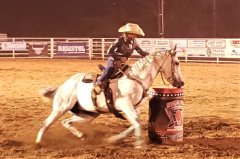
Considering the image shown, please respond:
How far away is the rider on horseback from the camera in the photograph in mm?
7188

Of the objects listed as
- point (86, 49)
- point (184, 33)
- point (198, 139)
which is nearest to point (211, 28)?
point (184, 33)

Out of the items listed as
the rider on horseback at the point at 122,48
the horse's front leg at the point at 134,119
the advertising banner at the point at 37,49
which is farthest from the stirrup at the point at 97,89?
the advertising banner at the point at 37,49

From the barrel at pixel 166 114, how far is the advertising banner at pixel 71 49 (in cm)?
2162

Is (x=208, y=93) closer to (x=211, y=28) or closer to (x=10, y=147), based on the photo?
(x=10, y=147)

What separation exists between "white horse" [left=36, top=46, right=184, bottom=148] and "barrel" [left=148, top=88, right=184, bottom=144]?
24cm

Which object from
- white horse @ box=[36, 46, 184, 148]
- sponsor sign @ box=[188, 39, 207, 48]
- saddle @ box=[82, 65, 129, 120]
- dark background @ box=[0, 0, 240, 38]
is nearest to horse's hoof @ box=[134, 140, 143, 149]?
white horse @ box=[36, 46, 184, 148]

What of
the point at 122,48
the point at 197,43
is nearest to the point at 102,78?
the point at 122,48

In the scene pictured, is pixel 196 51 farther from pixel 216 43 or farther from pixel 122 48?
pixel 122 48

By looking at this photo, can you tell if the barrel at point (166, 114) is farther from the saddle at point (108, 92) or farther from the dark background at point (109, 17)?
the dark background at point (109, 17)

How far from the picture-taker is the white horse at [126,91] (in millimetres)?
7094

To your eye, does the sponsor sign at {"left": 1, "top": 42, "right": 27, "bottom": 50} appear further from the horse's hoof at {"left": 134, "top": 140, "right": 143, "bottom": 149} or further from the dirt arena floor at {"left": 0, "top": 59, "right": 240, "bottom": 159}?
the horse's hoof at {"left": 134, "top": 140, "right": 143, "bottom": 149}

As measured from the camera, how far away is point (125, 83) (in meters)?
7.20

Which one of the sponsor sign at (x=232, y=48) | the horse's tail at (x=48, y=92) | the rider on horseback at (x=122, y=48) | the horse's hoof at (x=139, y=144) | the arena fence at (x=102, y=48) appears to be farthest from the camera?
the arena fence at (x=102, y=48)

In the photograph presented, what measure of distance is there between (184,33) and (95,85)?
51.4 meters
